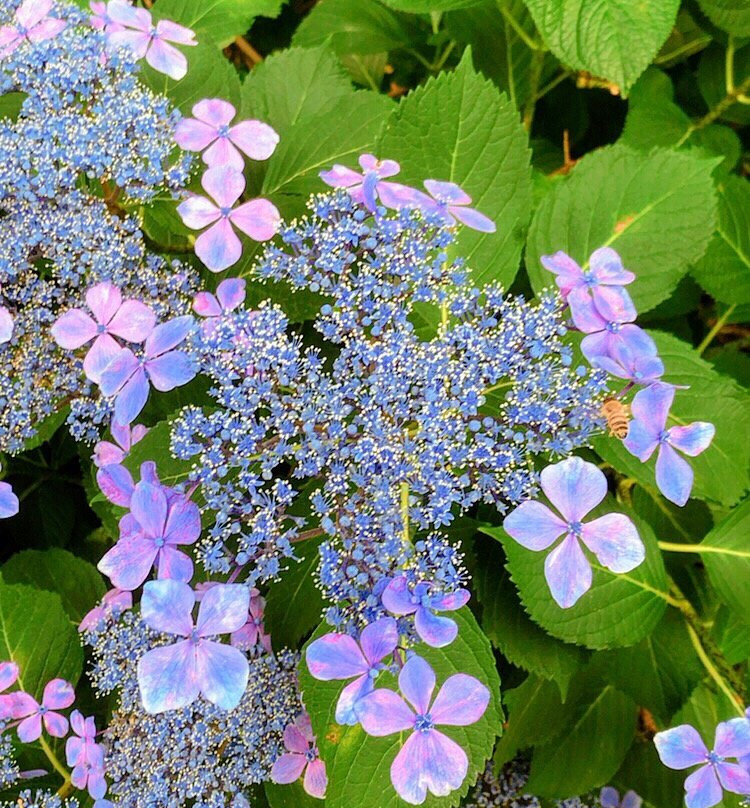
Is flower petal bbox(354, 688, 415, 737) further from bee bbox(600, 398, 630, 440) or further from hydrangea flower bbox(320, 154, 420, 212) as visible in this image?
hydrangea flower bbox(320, 154, 420, 212)

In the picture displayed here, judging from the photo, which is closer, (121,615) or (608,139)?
(121,615)

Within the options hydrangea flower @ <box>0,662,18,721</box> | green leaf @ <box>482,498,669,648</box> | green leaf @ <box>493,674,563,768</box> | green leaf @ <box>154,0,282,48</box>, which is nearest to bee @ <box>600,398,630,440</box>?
green leaf @ <box>482,498,669,648</box>

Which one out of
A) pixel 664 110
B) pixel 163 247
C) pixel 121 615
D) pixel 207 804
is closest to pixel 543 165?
pixel 664 110

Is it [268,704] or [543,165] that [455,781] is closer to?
[268,704]

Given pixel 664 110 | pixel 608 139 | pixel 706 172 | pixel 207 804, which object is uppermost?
pixel 706 172

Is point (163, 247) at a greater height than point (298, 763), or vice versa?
point (163, 247)

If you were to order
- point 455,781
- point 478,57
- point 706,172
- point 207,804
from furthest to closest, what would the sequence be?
point 478,57, point 706,172, point 207,804, point 455,781
